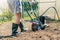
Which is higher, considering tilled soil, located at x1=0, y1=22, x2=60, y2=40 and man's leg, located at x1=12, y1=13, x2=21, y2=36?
man's leg, located at x1=12, y1=13, x2=21, y2=36

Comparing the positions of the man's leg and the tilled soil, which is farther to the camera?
the man's leg

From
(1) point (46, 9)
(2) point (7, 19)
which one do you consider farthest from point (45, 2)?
(2) point (7, 19)

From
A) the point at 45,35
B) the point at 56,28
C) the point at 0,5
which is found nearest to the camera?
the point at 45,35

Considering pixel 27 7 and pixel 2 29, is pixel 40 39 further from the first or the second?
pixel 27 7

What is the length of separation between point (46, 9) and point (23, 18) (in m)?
0.67

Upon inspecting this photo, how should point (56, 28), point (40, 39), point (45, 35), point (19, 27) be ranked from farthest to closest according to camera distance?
point (56, 28) → point (19, 27) → point (45, 35) → point (40, 39)

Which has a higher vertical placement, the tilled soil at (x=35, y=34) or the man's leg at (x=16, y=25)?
the man's leg at (x=16, y=25)

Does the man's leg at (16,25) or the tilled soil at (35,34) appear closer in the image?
the tilled soil at (35,34)

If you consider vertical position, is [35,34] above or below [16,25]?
below

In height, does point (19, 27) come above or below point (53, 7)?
below

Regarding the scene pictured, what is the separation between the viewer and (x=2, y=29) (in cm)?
427

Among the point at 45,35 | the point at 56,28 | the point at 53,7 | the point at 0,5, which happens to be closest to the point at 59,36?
the point at 45,35

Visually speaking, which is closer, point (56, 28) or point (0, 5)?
point (56, 28)

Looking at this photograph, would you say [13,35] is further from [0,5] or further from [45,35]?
[0,5]
